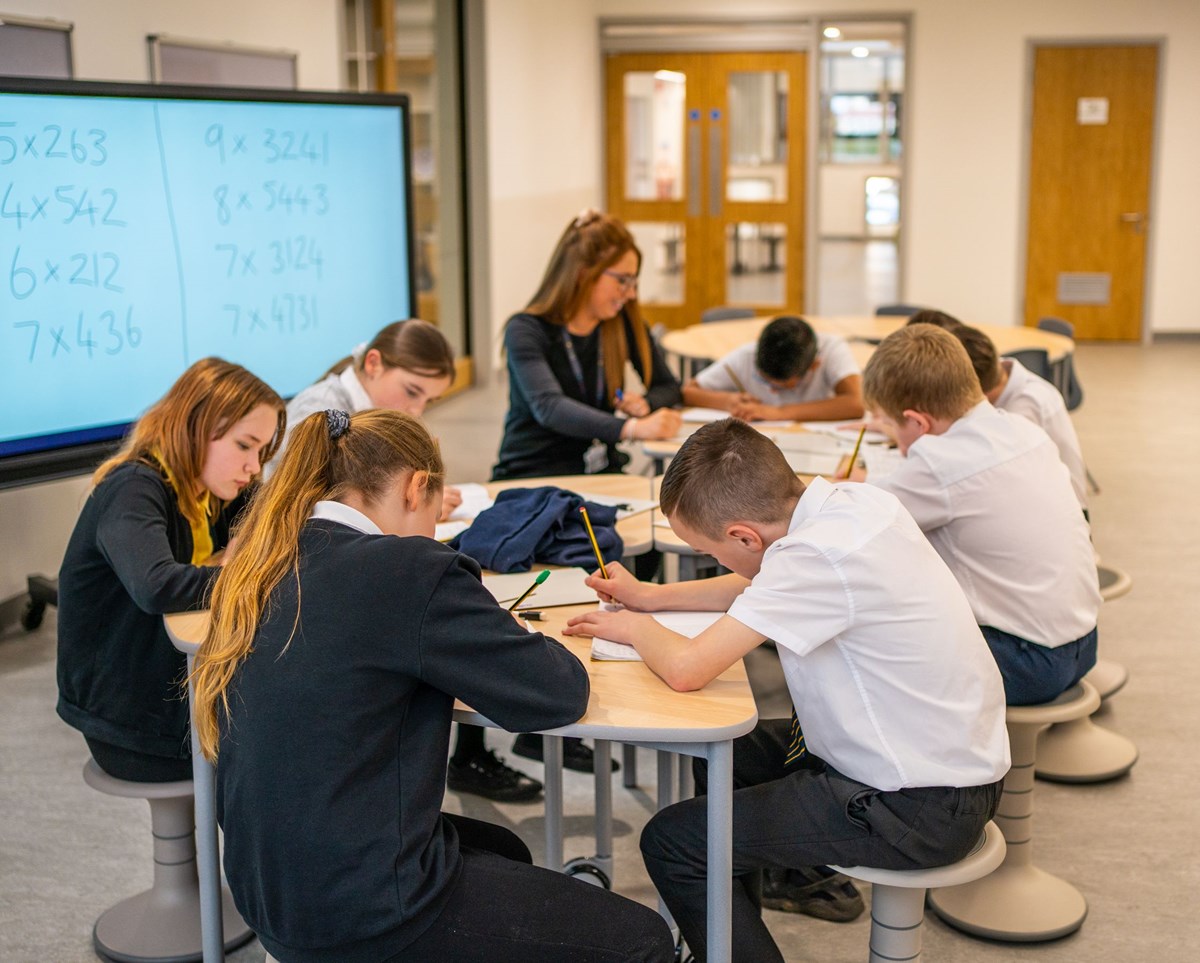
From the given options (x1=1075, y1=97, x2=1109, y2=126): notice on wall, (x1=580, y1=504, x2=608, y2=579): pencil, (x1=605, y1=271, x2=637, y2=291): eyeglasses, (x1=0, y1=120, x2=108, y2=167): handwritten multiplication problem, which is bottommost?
(x1=580, y1=504, x2=608, y2=579): pencil

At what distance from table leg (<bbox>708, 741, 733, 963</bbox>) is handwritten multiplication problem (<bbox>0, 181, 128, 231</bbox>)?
2757 mm

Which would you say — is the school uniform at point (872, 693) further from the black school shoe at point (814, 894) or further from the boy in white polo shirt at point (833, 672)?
the black school shoe at point (814, 894)

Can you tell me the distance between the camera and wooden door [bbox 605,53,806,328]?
1113 centimetres

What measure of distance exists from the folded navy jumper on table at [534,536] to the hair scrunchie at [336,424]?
0.75 meters

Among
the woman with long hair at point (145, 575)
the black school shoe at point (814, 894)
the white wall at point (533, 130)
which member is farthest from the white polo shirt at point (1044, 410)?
the white wall at point (533, 130)

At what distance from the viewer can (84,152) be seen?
12.6 feet

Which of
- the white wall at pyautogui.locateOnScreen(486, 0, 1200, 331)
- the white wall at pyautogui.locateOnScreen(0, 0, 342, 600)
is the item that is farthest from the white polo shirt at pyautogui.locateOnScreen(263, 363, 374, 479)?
the white wall at pyautogui.locateOnScreen(486, 0, 1200, 331)

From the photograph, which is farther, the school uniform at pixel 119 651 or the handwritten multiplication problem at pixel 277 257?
the handwritten multiplication problem at pixel 277 257

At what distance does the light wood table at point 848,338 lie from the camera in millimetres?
5496

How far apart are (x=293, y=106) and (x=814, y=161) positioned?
7212mm

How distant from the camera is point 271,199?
15.1ft

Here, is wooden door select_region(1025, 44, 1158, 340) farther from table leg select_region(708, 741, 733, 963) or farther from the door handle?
table leg select_region(708, 741, 733, 963)

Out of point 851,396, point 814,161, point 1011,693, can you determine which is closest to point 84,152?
point 851,396

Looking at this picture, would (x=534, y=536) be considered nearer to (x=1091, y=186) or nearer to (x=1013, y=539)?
(x=1013, y=539)
